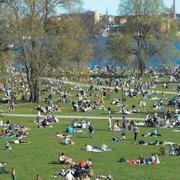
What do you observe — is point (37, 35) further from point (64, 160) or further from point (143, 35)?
point (143, 35)

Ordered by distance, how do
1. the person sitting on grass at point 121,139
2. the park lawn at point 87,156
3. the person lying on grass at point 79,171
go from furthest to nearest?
the person sitting on grass at point 121,139 → the park lawn at point 87,156 → the person lying on grass at point 79,171

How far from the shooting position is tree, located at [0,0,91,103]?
48.6 m

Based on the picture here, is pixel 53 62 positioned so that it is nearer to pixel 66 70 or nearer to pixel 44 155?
pixel 66 70

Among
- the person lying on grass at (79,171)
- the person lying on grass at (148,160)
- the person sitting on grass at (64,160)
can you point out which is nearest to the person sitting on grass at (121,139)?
the person lying on grass at (148,160)

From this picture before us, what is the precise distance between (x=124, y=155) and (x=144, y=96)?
25.7 m

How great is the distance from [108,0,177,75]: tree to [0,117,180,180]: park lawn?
126 ft

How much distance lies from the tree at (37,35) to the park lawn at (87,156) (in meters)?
14.8

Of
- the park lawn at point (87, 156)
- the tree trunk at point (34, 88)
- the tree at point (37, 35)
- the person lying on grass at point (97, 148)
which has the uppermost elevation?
the tree at point (37, 35)

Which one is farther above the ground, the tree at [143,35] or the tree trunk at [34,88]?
the tree at [143,35]

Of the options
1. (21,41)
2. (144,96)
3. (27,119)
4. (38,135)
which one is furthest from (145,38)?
(38,135)

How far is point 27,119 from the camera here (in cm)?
4044

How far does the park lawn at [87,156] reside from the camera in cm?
2362

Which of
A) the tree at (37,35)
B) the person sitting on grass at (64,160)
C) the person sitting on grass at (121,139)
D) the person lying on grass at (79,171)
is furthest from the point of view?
the tree at (37,35)

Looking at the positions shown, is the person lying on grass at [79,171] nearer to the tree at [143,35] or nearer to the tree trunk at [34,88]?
the tree trunk at [34,88]
